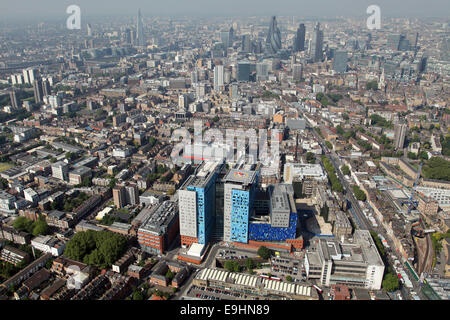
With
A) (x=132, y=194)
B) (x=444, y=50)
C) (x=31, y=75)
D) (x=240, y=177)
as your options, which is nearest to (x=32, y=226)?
(x=132, y=194)

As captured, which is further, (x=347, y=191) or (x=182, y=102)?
(x=182, y=102)

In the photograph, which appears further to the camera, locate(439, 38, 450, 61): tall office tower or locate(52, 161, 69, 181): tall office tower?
locate(439, 38, 450, 61): tall office tower


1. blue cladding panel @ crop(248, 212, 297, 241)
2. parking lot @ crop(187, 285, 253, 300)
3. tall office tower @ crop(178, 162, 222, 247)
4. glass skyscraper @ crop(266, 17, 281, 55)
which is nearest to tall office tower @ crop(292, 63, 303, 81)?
glass skyscraper @ crop(266, 17, 281, 55)

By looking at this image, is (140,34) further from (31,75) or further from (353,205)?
(353,205)

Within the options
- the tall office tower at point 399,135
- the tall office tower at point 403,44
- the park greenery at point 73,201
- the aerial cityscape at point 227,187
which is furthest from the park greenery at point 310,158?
the tall office tower at point 403,44

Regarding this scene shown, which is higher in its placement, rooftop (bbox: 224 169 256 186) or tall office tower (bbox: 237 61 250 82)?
tall office tower (bbox: 237 61 250 82)

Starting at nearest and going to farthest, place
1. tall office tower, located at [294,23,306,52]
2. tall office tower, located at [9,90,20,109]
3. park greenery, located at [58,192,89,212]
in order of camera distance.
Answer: park greenery, located at [58,192,89,212] → tall office tower, located at [9,90,20,109] → tall office tower, located at [294,23,306,52]

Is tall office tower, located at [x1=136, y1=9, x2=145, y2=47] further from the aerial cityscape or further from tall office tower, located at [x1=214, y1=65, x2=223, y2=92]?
tall office tower, located at [x1=214, y1=65, x2=223, y2=92]

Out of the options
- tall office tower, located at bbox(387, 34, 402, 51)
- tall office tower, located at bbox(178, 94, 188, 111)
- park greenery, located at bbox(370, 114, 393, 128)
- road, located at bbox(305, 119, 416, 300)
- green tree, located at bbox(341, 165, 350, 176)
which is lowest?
road, located at bbox(305, 119, 416, 300)
